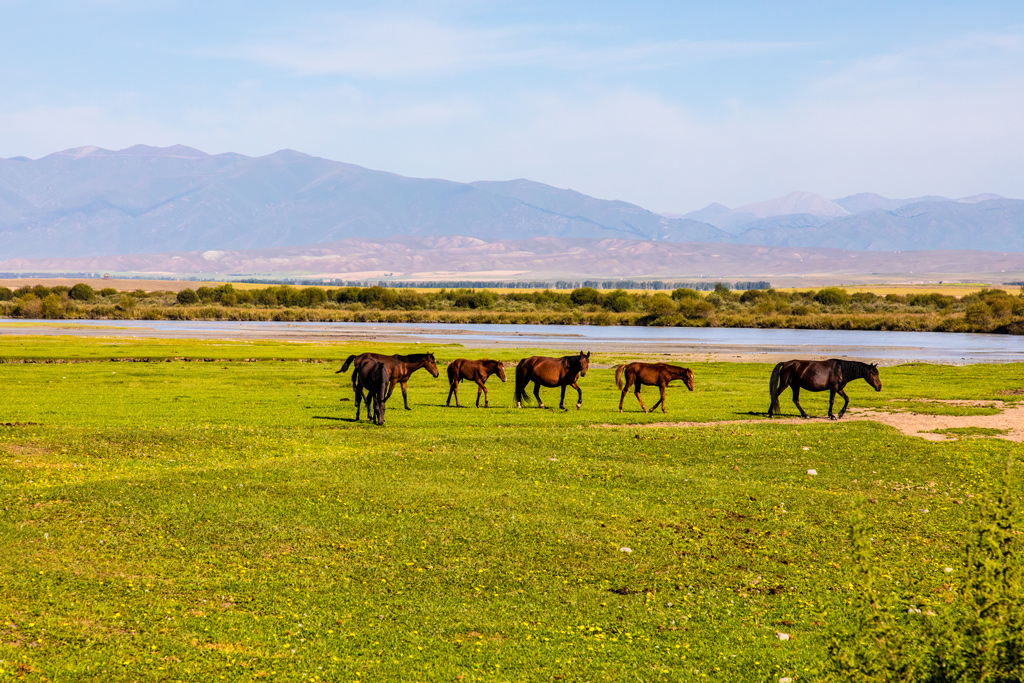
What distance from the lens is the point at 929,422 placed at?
24.2 meters

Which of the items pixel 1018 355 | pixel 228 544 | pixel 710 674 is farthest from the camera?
pixel 1018 355

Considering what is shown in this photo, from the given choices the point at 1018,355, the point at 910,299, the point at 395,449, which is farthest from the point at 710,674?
the point at 910,299

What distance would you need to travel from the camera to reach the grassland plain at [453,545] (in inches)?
333

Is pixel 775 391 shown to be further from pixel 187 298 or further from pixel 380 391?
pixel 187 298

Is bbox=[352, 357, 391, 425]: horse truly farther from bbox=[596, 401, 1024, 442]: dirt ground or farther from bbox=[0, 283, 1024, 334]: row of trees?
bbox=[0, 283, 1024, 334]: row of trees

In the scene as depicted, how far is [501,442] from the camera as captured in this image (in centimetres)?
1962

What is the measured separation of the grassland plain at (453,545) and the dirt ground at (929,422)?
0.92 metres

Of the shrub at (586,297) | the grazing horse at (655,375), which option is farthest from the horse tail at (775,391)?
the shrub at (586,297)

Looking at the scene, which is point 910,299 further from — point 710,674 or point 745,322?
point 710,674

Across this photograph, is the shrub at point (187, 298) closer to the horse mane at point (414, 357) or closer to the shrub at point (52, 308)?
the shrub at point (52, 308)

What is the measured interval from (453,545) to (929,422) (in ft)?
57.6

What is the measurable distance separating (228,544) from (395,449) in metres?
7.07

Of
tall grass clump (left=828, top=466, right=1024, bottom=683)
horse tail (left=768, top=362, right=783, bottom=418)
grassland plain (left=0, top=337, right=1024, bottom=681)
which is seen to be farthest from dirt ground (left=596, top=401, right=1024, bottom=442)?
tall grass clump (left=828, top=466, right=1024, bottom=683)

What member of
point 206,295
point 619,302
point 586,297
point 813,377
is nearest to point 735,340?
point 619,302
